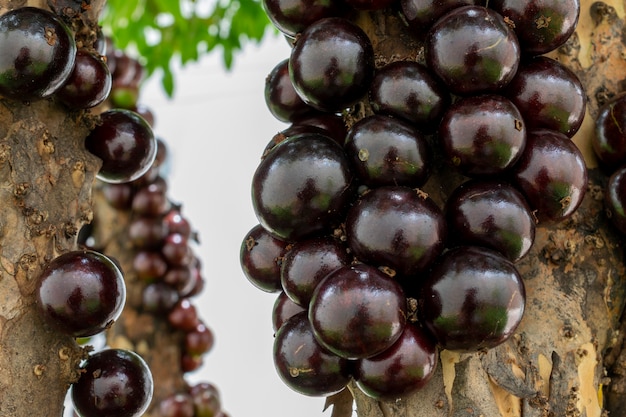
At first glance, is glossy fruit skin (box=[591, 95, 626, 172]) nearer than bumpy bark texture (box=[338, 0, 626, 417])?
No

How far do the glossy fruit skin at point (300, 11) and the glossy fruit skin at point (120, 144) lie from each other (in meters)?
0.37

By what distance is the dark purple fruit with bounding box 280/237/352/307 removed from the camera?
3.45 feet

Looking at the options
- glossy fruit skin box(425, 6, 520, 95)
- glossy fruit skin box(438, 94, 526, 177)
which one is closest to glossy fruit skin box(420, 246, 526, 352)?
glossy fruit skin box(438, 94, 526, 177)

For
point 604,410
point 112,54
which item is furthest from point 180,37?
point 604,410

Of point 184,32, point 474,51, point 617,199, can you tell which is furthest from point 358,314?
point 184,32

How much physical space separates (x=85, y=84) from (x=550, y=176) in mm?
817

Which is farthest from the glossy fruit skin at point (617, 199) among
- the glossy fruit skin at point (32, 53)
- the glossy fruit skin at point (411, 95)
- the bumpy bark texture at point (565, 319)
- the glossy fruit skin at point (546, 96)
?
the glossy fruit skin at point (32, 53)

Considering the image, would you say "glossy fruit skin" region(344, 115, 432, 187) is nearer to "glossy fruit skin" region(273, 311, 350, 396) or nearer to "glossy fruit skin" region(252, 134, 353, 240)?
"glossy fruit skin" region(252, 134, 353, 240)

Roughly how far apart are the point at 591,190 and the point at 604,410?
1.21ft

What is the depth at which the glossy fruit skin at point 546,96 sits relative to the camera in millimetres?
1143

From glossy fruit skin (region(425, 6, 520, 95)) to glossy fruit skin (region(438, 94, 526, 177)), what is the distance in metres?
0.03

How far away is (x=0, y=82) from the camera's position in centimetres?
118

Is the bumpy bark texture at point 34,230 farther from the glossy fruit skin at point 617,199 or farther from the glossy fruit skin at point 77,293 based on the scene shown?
the glossy fruit skin at point 617,199

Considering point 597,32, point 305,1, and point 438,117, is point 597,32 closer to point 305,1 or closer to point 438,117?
point 438,117
